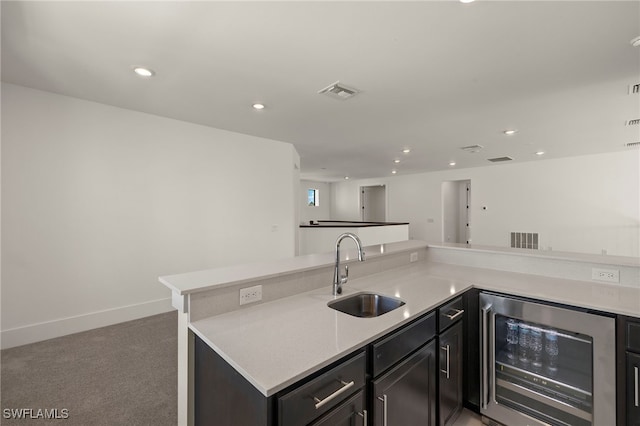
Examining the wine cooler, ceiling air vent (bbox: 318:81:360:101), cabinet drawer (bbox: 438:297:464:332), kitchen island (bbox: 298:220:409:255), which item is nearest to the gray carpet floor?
cabinet drawer (bbox: 438:297:464:332)

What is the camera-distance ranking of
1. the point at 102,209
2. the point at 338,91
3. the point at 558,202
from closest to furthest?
the point at 338,91
the point at 102,209
the point at 558,202

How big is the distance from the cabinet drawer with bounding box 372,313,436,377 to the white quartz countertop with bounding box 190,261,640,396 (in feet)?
0.17

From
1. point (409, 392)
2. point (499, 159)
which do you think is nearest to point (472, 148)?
point (499, 159)

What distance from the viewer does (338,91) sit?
8.79ft

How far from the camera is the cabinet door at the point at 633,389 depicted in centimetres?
136

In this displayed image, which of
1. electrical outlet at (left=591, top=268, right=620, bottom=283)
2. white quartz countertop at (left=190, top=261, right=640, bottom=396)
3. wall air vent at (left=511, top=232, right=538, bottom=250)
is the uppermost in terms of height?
electrical outlet at (left=591, top=268, right=620, bottom=283)

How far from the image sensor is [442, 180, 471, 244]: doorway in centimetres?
819

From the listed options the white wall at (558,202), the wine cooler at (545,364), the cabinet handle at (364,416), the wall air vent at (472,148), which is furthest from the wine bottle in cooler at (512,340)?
the white wall at (558,202)

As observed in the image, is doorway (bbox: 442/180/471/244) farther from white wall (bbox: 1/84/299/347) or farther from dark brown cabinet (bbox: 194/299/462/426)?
dark brown cabinet (bbox: 194/299/462/426)

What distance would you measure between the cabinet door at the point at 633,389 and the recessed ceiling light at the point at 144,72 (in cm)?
375

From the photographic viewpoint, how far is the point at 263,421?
87 cm

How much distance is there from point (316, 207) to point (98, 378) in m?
9.16

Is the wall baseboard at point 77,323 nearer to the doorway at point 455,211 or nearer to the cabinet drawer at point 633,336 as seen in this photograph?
the cabinet drawer at point 633,336

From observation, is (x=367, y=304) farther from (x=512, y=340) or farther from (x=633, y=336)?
(x=633, y=336)
